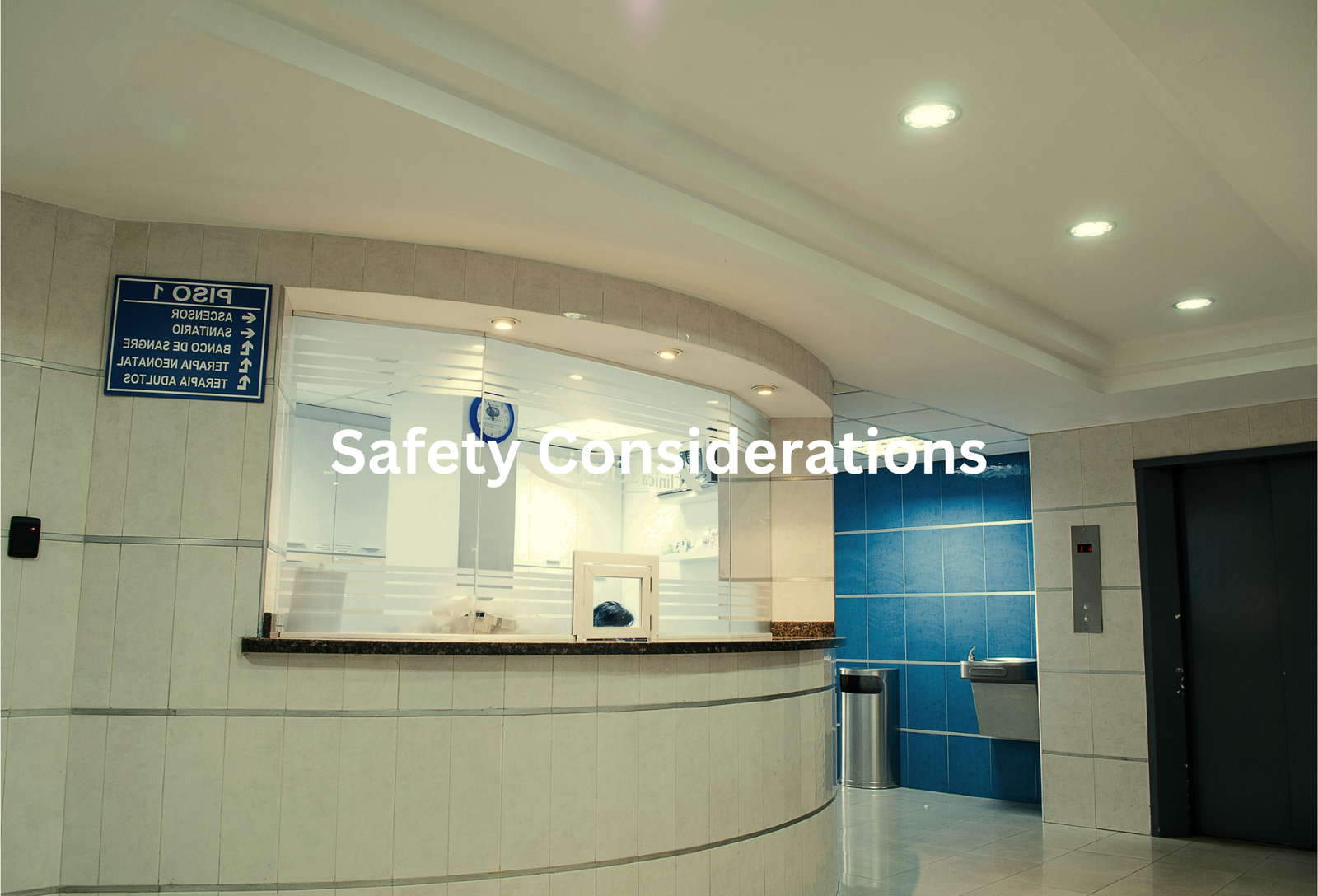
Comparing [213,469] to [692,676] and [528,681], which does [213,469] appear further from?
[692,676]

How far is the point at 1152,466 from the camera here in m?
6.76

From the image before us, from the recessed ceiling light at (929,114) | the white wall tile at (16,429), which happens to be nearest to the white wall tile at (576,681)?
the white wall tile at (16,429)

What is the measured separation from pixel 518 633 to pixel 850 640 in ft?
18.1

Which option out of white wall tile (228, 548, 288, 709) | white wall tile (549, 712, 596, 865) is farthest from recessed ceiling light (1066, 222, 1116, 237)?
white wall tile (228, 548, 288, 709)

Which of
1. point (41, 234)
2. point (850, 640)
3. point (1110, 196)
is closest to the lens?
point (41, 234)

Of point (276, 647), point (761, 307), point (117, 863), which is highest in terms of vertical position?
point (761, 307)

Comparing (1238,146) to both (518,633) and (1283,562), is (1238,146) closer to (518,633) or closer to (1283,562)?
(518,633)

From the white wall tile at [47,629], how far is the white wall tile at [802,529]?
380 cm

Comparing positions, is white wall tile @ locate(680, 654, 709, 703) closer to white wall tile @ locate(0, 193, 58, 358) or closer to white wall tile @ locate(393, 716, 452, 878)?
white wall tile @ locate(393, 716, 452, 878)

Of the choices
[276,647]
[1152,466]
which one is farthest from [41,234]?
[1152,466]

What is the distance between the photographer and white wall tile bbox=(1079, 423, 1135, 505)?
22.5 feet

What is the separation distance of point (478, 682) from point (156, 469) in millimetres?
1426

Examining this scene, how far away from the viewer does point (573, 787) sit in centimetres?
365

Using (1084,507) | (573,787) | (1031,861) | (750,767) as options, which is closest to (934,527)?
(1084,507)
